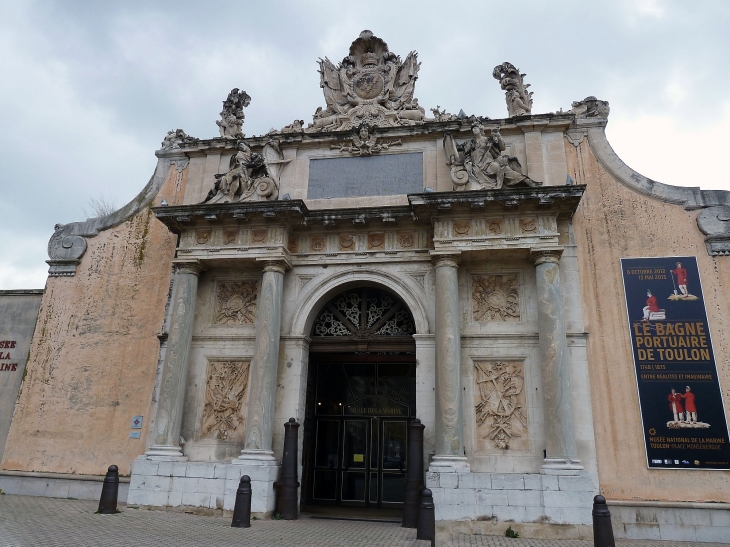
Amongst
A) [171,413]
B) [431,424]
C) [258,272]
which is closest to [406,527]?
[431,424]

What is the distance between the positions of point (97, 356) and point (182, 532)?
6.02 m

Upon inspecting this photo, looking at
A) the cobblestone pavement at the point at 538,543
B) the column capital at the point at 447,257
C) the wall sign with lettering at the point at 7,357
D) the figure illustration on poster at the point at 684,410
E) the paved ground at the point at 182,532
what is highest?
the column capital at the point at 447,257

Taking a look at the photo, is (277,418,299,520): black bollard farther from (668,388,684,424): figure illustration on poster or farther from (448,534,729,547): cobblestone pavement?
(668,388,684,424): figure illustration on poster

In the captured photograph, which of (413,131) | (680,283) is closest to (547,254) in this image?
(680,283)

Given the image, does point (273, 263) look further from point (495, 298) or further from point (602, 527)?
point (602, 527)

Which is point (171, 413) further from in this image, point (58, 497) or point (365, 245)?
point (365, 245)

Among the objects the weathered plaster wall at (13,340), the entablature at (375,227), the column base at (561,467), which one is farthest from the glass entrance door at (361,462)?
the weathered plaster wall at (13,340)

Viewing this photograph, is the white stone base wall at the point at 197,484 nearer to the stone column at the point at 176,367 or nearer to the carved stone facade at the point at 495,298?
the stone column at the point at 176,367

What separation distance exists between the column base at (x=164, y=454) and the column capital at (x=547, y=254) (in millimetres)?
8377

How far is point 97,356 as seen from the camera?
12.3 meters

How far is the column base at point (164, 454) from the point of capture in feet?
34.4

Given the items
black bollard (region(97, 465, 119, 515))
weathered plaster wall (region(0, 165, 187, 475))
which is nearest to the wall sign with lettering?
weathered plaster wall (region(0, 165, 187, 475))

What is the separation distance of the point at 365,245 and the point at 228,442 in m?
5.21

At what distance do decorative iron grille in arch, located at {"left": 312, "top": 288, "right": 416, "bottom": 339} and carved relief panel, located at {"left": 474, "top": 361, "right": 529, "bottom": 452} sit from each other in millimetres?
2050
